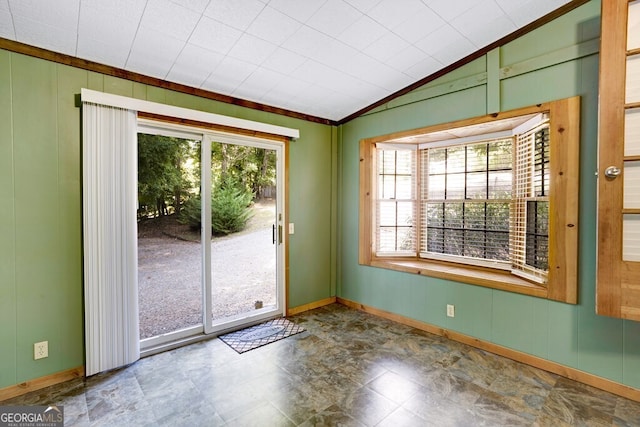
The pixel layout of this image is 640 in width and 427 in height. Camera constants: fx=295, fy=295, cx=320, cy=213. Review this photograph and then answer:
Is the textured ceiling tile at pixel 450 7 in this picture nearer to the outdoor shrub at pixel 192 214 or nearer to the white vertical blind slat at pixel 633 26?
the white vertical blind slat at pixel 633 26

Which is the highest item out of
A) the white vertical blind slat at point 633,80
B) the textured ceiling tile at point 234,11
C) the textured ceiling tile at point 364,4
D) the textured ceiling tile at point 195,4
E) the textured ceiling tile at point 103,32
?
the textured ceiling tile at point 364,4

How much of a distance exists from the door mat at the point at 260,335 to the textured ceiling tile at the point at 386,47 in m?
2.82

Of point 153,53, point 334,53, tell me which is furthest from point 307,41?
point 153,53

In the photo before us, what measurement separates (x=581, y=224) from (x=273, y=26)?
9.00 feet

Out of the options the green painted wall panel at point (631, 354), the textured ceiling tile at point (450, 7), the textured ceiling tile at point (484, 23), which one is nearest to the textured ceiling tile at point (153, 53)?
the textured ceiling tile at point (450, 7)

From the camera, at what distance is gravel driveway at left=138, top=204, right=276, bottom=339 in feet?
9.27

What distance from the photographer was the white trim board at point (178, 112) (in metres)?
2.26

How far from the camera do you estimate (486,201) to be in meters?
3.09

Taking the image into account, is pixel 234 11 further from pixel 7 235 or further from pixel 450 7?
pixel 7 235

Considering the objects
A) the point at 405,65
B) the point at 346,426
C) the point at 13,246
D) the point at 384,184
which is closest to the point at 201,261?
the point at 13,246

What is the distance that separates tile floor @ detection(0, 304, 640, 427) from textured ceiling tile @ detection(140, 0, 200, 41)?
8.40ft

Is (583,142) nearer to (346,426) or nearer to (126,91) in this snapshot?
(346,426)

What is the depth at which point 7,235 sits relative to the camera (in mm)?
2023

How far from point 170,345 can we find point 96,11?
8.68 feet
